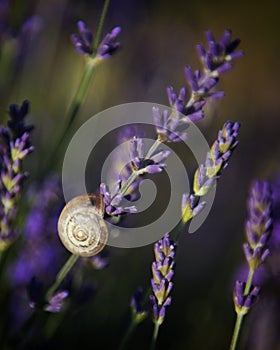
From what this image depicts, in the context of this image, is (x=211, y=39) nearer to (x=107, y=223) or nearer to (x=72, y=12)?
(x=107, y=223)

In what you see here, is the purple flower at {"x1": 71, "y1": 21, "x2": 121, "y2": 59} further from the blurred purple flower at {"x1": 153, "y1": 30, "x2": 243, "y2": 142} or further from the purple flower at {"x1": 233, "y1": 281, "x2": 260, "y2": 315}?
the purple flower at {"x1": 233, "y1": 281, "x2": 260, "y2": 315}

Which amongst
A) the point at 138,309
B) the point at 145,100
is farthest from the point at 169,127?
the point at 145,100

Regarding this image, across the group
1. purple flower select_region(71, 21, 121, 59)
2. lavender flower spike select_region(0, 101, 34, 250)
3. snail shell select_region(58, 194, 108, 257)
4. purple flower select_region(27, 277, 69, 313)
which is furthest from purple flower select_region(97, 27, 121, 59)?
purple flower select_region(27, 277, 69, 313)

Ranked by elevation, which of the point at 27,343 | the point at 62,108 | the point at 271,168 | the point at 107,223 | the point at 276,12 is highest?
the point at 276,12

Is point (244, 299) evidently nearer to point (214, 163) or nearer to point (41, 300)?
point (214, 163)

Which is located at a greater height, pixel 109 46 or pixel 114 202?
pixel 109 46

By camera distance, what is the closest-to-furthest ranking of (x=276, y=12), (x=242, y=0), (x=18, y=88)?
(x=18, y=88), (x=276, y=12), (x=242, y=0)

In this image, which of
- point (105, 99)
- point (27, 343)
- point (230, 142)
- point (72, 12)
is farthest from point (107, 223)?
point (105, 99)
